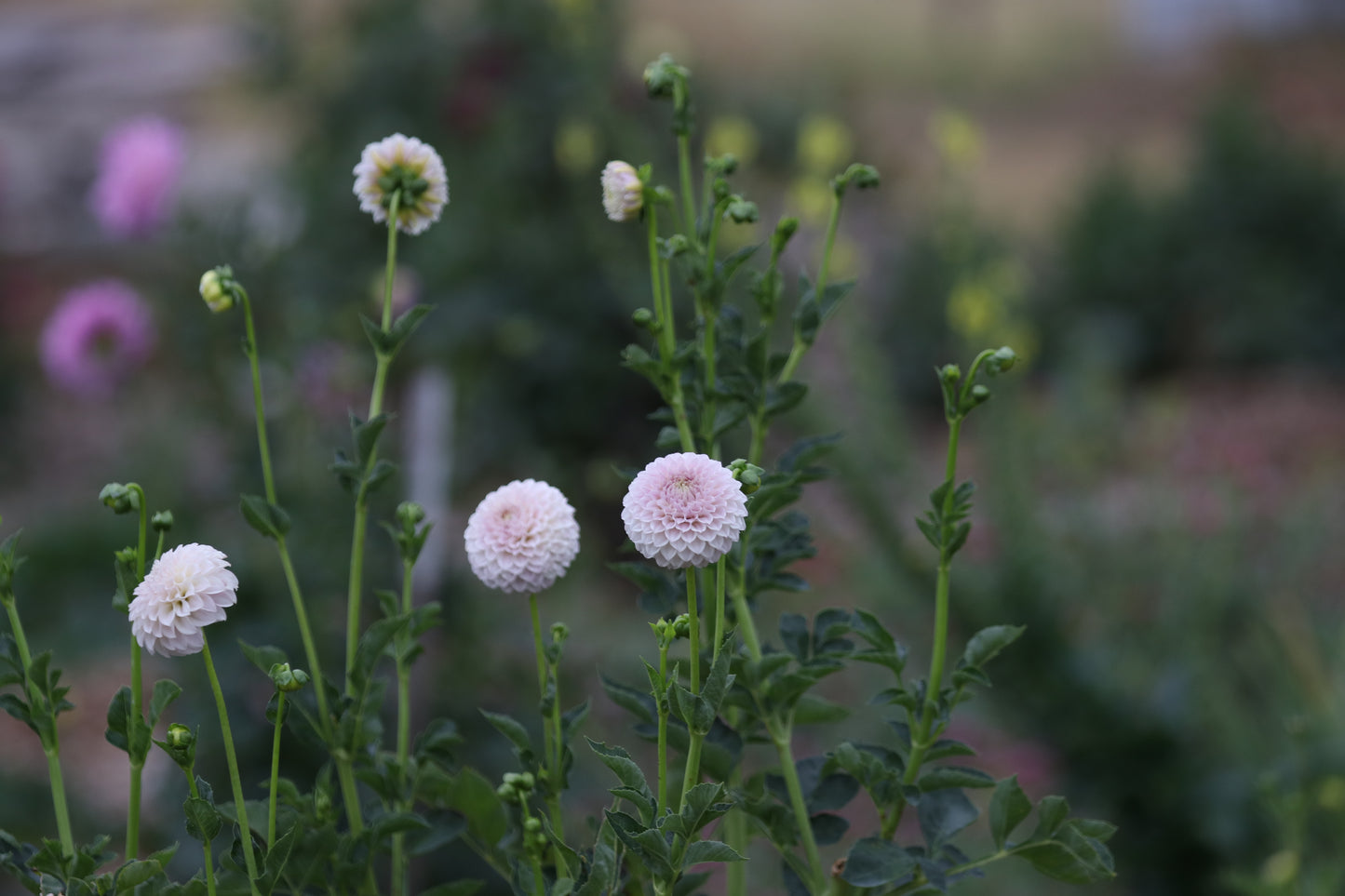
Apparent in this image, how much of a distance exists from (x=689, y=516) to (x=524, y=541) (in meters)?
0.12

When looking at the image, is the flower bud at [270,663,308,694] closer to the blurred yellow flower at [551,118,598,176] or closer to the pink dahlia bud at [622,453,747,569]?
the pink dahlia bud at [622,453,747,569]

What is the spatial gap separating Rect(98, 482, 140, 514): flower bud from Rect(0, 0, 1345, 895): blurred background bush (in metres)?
0.26

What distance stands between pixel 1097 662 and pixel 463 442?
160 centimetres

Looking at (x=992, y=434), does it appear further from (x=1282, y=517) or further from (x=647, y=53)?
(x=647, y=53)

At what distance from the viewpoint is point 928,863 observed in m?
0.64

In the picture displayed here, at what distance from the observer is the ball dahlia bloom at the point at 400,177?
0.70 meters

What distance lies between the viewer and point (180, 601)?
1.84 ft

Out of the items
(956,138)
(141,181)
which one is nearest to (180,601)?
(141,181)

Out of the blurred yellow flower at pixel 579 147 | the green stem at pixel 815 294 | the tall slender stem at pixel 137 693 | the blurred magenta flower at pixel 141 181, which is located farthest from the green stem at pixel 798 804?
the blurred yellow flower at pixel 579 147

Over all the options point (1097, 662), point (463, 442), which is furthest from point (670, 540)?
point (463, 442)

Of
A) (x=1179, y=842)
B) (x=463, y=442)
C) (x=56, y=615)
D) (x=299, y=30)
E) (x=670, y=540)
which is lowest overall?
(x=56, y=615)

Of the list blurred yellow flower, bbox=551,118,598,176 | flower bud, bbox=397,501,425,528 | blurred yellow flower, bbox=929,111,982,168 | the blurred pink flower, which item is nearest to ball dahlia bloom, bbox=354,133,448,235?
flower bud, bbox=397,501,425,528

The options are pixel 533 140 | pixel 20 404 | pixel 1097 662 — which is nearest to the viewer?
pixel 1097 662

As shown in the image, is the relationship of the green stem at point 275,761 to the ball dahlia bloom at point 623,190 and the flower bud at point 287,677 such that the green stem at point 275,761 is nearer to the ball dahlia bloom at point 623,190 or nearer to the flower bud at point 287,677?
the flower bud at point 287,677
